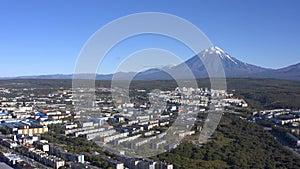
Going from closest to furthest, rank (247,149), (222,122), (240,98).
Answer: (247,149) < (222,122) < (240,98)

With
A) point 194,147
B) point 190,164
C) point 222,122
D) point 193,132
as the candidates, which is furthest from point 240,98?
point 190,164

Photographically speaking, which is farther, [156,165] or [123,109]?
[123,109]

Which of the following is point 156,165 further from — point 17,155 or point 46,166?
point 17,155

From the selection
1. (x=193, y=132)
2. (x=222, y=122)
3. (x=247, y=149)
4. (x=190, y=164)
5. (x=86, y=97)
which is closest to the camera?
(x=190, y=164)

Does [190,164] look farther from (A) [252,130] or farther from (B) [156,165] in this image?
(A) [252,130]

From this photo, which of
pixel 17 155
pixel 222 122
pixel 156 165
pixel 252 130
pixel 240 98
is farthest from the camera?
pixel 240 98

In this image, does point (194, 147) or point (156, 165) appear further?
point (194, 147)

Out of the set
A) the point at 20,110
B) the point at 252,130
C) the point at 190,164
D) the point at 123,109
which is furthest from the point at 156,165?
the point at 20,110

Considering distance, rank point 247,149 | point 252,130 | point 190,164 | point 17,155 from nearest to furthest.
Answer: point 190,164, point 17,155, point 247,149, point 252,130
